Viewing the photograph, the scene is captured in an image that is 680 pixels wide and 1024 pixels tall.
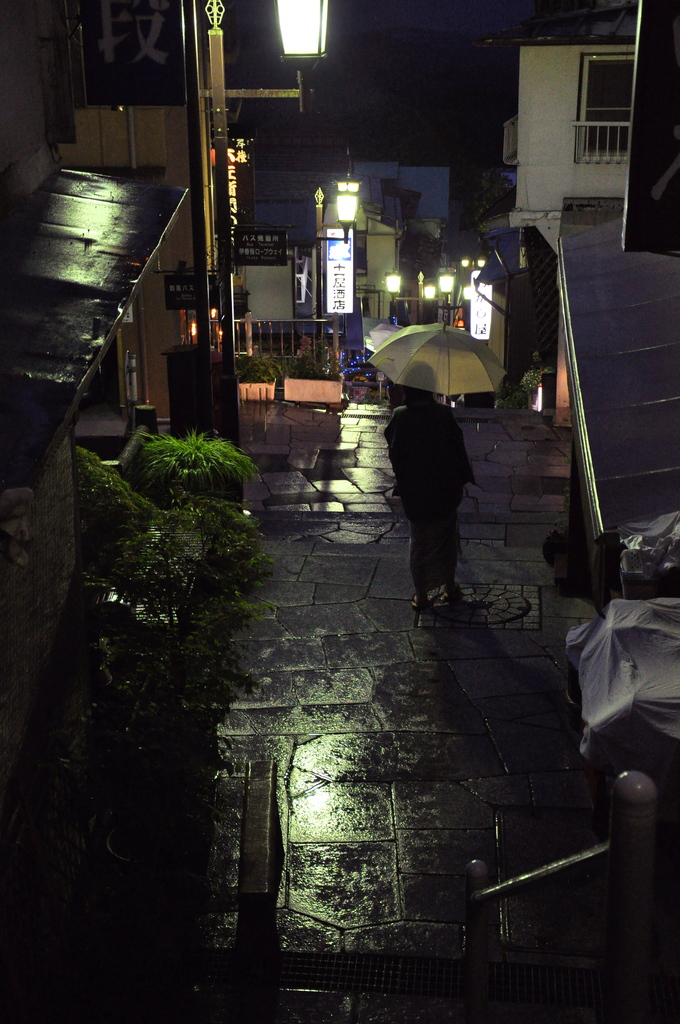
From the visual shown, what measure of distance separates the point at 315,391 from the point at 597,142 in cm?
888

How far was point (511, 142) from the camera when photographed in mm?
25422

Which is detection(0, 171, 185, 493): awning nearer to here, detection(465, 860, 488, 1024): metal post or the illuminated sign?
detection(465, 860, 488, 1024): metal post

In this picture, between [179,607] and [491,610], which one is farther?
[491,610]

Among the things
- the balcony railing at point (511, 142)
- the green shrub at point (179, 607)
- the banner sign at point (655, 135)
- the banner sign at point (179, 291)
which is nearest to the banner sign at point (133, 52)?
the green shrub at point (179, 607)

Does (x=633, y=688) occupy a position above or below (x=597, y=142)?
below

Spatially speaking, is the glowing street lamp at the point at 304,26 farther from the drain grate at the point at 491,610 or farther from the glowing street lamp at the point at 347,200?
the glowing street lamp at the point at 347,200

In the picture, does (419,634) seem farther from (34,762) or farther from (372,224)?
(372,224)

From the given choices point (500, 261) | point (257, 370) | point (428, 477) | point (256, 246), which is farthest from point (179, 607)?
point (500, 261)

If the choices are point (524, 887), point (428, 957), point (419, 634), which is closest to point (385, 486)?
point (419, 634)

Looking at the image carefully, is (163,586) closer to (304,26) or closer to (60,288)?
(60,288)

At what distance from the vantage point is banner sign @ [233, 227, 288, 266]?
14.9 metres

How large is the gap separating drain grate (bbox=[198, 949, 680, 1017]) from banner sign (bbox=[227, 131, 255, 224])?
71.7ft

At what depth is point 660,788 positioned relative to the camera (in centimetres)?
436

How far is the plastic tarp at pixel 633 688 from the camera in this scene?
425cm
